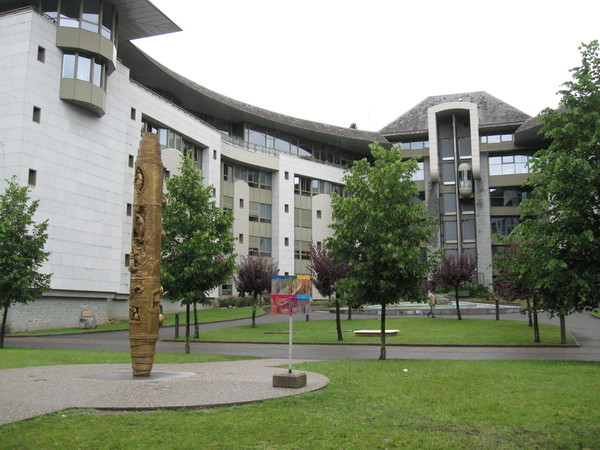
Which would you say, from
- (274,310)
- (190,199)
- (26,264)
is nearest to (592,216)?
(274,310)

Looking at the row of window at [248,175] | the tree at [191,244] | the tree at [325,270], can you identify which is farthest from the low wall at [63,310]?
the row of window at [248,175]

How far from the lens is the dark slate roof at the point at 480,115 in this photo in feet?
206

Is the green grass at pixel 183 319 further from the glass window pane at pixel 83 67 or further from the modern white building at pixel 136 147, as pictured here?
the glass window pane at pixel 83 67

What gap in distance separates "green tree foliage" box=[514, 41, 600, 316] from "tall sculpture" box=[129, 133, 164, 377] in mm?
10605

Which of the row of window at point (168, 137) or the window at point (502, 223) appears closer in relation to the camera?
the row of window at point (168, 137)

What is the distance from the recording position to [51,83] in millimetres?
34125

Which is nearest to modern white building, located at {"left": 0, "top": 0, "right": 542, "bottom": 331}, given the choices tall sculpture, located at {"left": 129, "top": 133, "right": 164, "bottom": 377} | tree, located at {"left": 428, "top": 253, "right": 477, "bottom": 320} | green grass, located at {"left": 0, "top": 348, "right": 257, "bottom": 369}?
tall sculpture, located at {"left": 129, "top": 133, "right": 164, "bottom": 377}

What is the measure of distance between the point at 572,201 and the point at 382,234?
5.58 metres

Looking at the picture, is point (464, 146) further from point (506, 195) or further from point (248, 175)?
point (248, 175)

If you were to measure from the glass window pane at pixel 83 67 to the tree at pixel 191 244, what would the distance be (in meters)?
17.5

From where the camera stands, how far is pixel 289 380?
10.6 m

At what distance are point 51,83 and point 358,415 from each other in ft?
108

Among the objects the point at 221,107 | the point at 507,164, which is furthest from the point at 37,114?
the point at 507,164

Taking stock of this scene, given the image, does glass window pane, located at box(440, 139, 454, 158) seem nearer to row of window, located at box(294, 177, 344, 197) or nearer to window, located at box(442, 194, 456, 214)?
window, located at box(442, 194, 456, 214)
